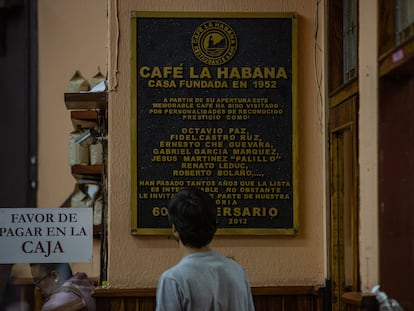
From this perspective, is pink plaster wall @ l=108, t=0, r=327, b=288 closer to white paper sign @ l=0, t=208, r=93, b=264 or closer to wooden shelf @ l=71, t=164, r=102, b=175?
white paper sign @ l=0, t=208, r=93, b=264

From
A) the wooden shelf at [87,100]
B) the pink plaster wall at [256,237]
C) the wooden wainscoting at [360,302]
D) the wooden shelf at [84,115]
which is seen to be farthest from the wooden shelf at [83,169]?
the wooden wainscoting at [360,302]

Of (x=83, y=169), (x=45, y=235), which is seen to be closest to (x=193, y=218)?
(x=45, y=235)

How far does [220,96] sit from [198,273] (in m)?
2.16

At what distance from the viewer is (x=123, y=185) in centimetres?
475

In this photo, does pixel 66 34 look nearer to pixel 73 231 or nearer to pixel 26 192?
pixel 26 192

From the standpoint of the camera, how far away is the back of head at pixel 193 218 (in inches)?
113

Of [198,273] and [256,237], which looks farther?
[256,237]

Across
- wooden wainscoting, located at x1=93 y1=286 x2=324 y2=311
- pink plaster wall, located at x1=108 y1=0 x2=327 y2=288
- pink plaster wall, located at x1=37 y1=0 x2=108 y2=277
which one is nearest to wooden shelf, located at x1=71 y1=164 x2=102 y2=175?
pink plaster wall, located at x1=37 y1=0 x2=108 y2=277

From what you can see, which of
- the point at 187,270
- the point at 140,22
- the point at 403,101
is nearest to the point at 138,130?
the point at 140,22

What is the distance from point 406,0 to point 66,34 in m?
4.79

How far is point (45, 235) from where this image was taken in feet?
16.3

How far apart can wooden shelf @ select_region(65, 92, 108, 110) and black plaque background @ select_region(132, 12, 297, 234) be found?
34 cm

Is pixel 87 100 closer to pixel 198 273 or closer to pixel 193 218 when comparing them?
pixel 193 218

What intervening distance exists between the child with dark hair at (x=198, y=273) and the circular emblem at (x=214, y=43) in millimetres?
2032
